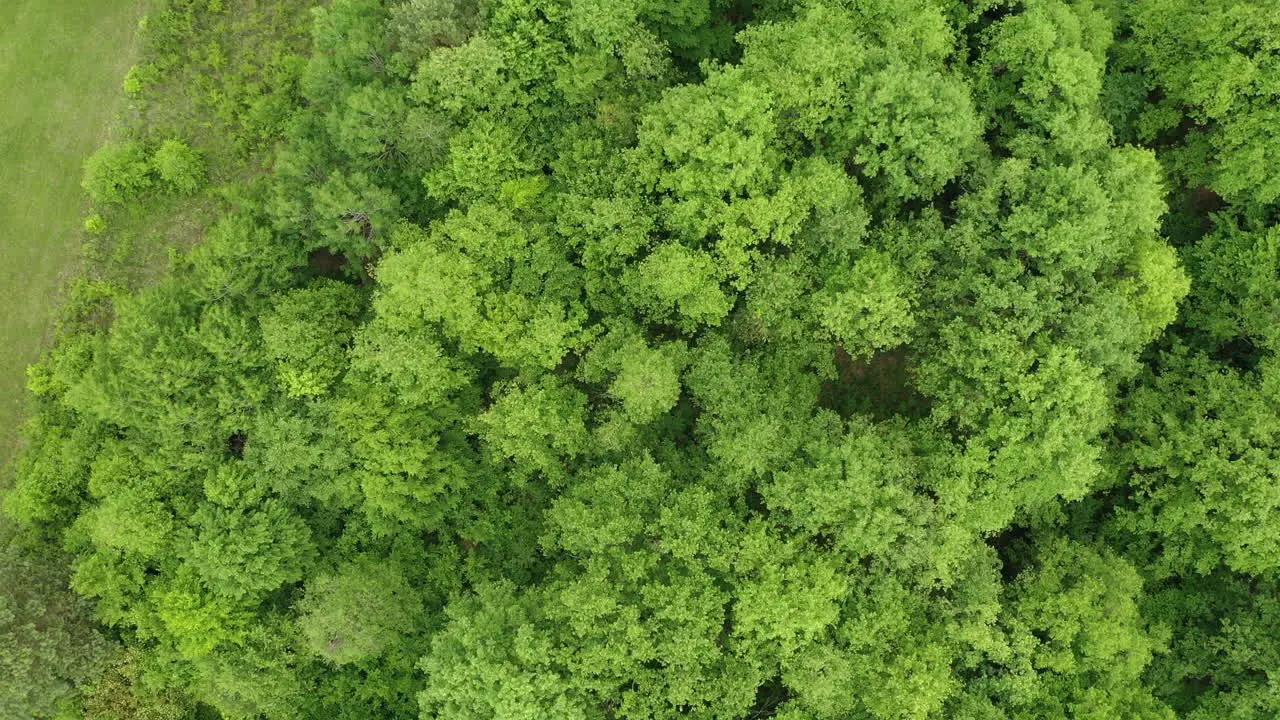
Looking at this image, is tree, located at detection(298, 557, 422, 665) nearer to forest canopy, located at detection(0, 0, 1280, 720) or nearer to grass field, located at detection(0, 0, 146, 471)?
forest canopy, located at detection(0, 0, 1280, 720)

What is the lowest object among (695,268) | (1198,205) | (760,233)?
(695,268)

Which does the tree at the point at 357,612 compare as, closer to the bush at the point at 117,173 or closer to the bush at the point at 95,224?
the bush at the point at 95,224

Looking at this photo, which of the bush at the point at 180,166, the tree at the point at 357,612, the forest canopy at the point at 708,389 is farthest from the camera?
the bush at the point at 180,166

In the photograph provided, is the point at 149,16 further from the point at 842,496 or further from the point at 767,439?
the point at 842,496

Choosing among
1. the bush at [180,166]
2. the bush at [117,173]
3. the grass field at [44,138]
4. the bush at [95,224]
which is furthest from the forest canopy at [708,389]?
the bush at [95,224]

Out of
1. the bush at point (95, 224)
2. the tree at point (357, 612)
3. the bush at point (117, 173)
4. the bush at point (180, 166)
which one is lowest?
the tree at point (357, 612)

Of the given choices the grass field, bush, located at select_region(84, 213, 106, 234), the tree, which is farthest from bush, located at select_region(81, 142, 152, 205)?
the tree

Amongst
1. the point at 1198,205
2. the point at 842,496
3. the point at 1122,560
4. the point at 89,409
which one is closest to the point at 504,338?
the point at 842,496
